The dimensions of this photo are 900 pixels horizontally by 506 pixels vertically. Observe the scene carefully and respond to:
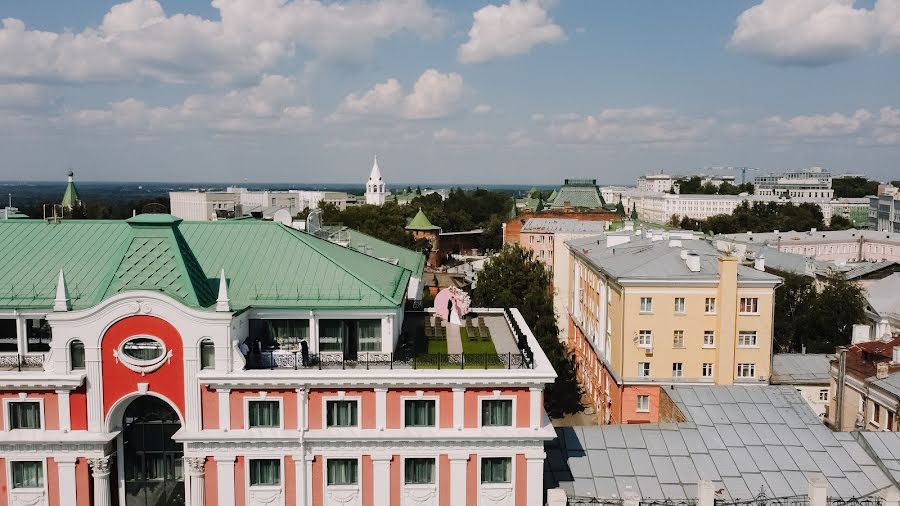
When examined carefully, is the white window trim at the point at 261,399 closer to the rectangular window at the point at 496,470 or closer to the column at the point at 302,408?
the column at the point at 302,408

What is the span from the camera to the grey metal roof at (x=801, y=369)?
44.2 metres

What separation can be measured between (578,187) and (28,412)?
116 m

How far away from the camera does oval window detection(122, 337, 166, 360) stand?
2512 centimetres

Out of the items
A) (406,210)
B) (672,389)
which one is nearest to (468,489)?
(672,389)

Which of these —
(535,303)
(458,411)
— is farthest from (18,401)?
(535,303)

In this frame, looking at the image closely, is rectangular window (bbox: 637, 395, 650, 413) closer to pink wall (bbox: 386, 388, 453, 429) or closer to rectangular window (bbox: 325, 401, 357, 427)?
pink wall (bbox: 386, 388, 453, 429)

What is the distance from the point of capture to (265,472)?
25.7m

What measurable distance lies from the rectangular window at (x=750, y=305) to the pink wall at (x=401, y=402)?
25.2 m

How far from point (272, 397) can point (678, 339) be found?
2721cm

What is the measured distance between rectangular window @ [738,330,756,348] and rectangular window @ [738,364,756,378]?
1.23m

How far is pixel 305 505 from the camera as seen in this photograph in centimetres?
2562

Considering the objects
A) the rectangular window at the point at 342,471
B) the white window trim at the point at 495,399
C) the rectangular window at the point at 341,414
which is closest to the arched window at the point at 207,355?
the rectangular window at the point at 341,414

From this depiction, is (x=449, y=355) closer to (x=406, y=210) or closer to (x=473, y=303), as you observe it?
(x=473, y=303)

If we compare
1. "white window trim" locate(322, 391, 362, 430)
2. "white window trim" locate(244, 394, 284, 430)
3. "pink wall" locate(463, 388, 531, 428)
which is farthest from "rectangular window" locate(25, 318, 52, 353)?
"pink wall" locate(463, 388, 531, 428)
